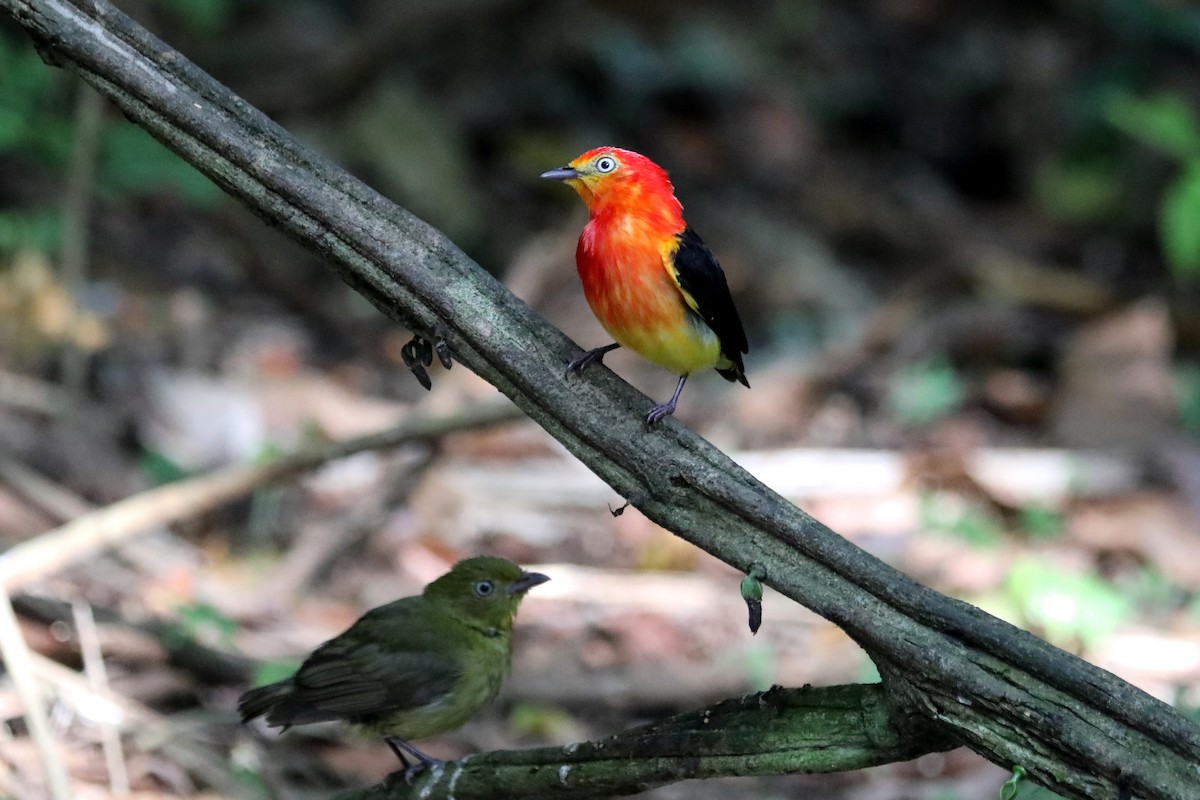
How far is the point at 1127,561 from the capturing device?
6691 mm

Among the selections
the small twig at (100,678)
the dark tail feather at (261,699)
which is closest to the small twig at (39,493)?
the small twig at (100,678)

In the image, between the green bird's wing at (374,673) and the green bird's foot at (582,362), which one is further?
the green bird's wing at (374,673)

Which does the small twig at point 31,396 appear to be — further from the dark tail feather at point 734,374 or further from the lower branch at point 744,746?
the lower branch at point 744,746

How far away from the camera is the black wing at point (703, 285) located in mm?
3562

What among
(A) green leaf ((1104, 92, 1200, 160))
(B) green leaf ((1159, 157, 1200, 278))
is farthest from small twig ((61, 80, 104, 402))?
(A) green leaf ((1104, 92, 1200, 160))

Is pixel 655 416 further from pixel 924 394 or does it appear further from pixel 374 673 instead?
pixel 924 394

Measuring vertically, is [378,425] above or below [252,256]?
below

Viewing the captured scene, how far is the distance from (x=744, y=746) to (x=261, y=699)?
66.8 inches

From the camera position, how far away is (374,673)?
399cm

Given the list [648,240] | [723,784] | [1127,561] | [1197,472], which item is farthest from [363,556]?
[1197,472]

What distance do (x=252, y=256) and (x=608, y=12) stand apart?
4385mm

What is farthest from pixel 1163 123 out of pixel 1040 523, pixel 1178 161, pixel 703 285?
pixel 703 285

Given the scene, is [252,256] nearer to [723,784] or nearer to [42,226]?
[42,226]

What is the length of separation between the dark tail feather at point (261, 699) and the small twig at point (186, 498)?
1146mm
